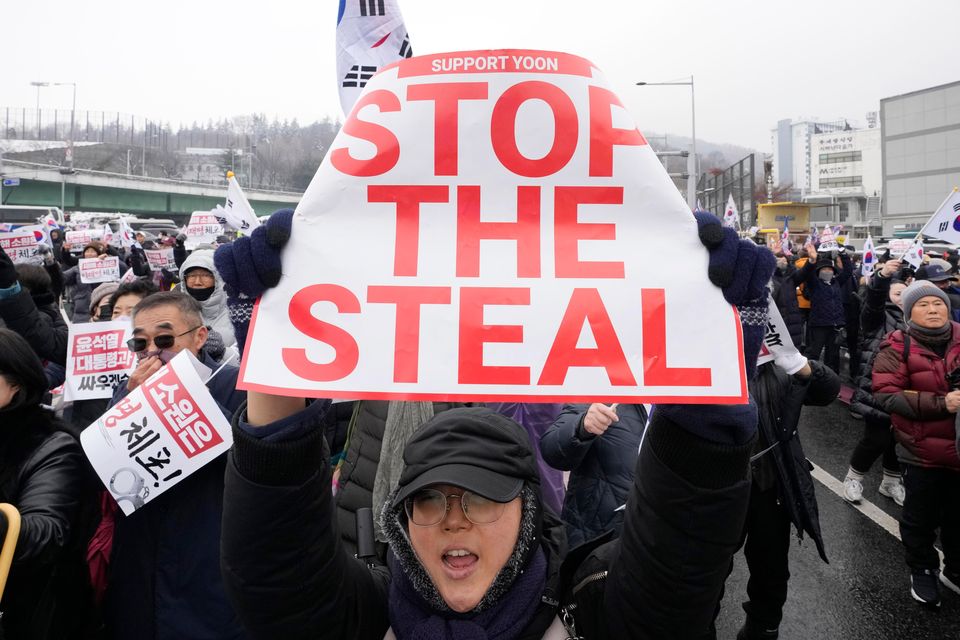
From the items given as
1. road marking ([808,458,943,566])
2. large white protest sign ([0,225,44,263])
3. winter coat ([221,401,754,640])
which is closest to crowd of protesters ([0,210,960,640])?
winter coat ([221,401,754,640])

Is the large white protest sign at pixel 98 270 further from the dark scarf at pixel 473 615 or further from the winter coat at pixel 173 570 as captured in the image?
the dark scarf at pixel 473 615

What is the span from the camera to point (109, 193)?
4894 cm

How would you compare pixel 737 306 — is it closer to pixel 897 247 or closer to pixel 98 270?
pixel 98 270

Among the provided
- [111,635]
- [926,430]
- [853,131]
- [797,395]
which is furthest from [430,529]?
[853,131]

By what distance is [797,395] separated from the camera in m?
3.23

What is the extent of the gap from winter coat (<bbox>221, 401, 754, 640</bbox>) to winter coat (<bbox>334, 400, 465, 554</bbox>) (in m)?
1.27

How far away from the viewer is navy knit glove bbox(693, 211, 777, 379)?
4.10 feet

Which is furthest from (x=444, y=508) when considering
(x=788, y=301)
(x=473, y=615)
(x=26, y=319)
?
(x=788, y=301)

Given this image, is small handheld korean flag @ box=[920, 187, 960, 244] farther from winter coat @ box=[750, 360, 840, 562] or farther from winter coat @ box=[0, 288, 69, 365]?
winter coat @ box=[0, 288, 69, 365]

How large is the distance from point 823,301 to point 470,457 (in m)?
8.56

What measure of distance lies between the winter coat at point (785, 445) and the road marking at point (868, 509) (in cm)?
132

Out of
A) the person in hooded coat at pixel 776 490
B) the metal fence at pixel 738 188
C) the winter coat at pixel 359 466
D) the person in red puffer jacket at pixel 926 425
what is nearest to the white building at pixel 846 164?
the metal fence at pixel 738 188

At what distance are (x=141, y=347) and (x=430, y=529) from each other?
183 cm

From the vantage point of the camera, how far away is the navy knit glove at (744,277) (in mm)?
1250
